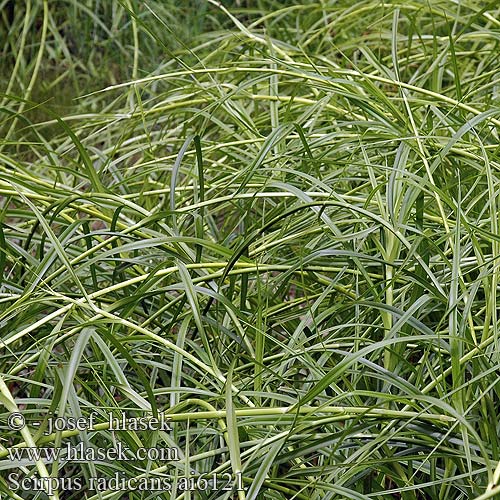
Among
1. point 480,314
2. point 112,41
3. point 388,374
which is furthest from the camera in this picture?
point 112,41

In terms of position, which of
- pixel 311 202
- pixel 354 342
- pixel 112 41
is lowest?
pixel 112 41

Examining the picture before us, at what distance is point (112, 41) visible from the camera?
3.13 meters

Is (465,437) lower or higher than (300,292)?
higher

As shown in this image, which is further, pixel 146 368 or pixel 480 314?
pixel 146 368

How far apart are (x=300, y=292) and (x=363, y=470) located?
1.54 ft

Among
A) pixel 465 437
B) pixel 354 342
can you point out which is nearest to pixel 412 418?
pixel 465 437

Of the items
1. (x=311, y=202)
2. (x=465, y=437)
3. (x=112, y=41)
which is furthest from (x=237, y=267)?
(x=112, y=41)

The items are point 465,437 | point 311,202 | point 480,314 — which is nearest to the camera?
point 465,437

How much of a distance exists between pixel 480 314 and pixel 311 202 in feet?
0.96

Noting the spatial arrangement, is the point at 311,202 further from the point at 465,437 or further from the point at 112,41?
the point at 112,41

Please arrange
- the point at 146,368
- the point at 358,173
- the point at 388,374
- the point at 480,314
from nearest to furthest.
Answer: the point at 388,374 < the point at 480,314 < the point at 146,368 < the point at 358,173

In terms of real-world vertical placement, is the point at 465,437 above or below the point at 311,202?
below

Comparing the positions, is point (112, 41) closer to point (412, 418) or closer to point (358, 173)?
point (358, 173)

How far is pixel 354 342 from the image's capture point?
111 centimetres
